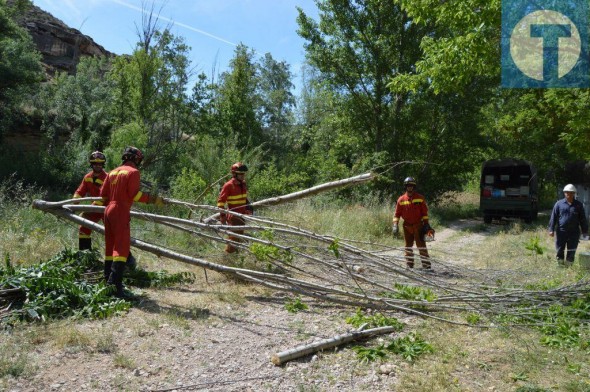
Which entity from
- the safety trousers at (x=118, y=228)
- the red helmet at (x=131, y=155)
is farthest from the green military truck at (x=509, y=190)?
the safety trousers at (x=118, y=228)

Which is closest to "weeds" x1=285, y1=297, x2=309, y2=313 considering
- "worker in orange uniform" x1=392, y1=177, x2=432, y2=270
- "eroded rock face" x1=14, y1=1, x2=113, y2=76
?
"worker in orange uniform" x1=392, y1=177, x2=432, y2=270

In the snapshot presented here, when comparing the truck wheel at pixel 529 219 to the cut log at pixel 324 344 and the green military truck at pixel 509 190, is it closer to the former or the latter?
the green military truck at pixel 509 190

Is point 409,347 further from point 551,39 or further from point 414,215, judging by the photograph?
point 551,39

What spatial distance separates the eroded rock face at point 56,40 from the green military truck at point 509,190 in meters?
30.9

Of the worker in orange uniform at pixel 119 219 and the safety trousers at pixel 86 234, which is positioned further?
the safety trousers at pixel 86 234

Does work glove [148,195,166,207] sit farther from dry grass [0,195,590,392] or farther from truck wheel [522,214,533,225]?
truck wheel [522,214,533,225]

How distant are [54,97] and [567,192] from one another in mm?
22774

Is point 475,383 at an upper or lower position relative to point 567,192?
lower

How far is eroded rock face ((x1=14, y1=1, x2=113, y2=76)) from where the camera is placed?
3584cm

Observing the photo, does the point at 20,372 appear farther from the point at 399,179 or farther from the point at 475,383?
the point at 399,179

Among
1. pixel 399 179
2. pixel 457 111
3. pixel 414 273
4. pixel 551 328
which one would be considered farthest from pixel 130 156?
pixel 457 111

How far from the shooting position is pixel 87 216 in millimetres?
7254

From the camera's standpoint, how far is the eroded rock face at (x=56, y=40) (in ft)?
118

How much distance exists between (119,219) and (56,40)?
3789 centimetres
